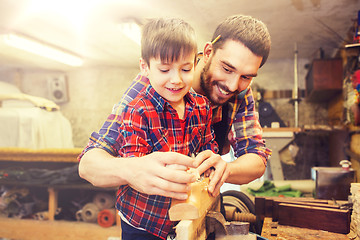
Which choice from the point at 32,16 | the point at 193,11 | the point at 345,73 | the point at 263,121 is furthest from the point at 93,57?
the point at 345,73

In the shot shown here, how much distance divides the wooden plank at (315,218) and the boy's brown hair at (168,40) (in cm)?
102

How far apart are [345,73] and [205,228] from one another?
15.7 ft

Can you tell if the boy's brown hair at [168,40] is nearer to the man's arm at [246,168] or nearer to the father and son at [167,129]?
the father and son at [167,129]

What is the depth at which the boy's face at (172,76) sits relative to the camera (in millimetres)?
962

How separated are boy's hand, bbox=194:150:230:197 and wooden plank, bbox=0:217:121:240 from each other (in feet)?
10.2

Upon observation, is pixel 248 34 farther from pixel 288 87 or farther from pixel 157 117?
pixel 288 87

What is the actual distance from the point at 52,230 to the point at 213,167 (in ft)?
12.2

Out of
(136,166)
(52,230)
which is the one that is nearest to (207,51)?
(136,166)

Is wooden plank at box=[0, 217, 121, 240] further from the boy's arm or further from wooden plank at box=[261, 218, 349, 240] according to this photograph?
the boy's arm

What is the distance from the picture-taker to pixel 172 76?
38.1 inches

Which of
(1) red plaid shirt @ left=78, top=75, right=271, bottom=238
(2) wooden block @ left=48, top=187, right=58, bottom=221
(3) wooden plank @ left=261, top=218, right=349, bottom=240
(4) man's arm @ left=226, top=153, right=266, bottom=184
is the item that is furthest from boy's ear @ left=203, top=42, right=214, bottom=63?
(2) wooden block @ left=48, top=187, right=58, bottom=221

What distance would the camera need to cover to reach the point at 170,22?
984mm

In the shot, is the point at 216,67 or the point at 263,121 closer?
the point at 216,67

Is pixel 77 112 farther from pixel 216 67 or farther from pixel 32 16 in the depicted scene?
pixel 216 67
